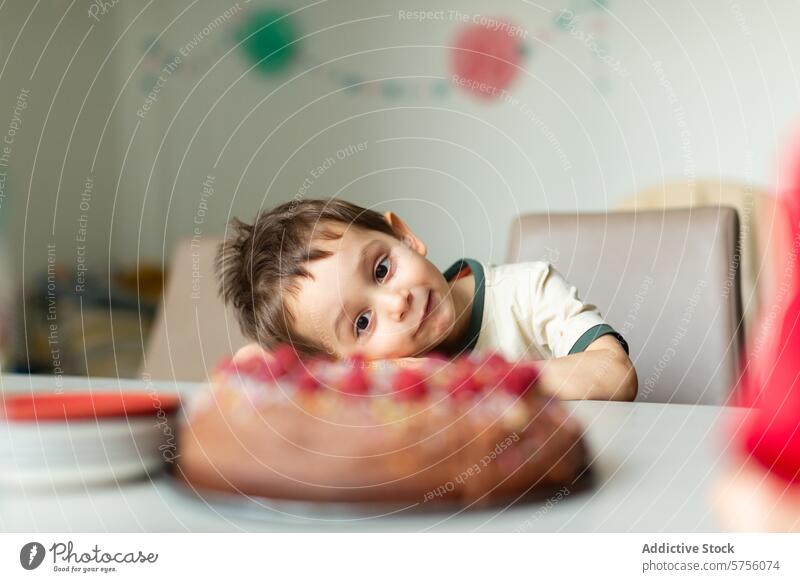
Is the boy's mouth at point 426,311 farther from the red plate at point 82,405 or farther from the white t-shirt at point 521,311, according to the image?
the red plate at point 82,405

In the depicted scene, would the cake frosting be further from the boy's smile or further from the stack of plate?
the boy's smile

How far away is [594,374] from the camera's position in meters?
0.39

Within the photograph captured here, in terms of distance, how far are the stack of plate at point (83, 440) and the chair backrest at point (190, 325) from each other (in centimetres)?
7

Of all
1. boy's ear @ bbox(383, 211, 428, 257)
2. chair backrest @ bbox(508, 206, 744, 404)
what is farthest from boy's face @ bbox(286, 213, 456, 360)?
chair backrest @ bbox(508, 206, 744, 404)

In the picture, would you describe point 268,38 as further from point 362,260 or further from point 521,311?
point 521,311

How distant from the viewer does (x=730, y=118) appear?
375 millimetres

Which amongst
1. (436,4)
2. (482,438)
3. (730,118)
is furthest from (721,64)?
(482,438)

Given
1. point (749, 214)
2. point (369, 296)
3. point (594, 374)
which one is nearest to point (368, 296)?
point (369, 296)

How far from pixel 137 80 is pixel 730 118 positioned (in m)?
0.28

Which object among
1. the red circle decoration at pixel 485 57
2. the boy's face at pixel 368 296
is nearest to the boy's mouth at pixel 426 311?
the boy's face at pixel 368 296

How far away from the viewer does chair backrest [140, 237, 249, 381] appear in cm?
37

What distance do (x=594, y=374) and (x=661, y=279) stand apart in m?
0.22

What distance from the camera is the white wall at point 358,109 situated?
0.34m
